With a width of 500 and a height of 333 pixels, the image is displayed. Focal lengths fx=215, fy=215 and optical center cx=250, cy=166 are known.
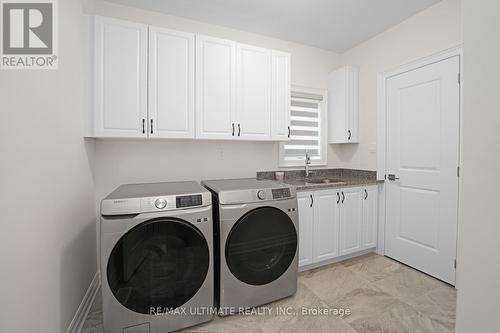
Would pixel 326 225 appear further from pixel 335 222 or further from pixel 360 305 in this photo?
pixel 360 305

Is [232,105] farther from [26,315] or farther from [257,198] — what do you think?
[26,315]

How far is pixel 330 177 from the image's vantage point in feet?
10.3

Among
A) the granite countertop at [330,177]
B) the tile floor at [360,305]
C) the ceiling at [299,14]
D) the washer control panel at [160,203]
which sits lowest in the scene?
the tile floor at [360,305]

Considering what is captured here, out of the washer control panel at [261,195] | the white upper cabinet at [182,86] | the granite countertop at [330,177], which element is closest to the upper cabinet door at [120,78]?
the white upper cabinet at [182,86]

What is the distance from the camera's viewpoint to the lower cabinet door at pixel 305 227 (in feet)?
7.26

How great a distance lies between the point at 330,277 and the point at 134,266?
1.84 meters

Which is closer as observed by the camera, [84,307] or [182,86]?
[84,307]

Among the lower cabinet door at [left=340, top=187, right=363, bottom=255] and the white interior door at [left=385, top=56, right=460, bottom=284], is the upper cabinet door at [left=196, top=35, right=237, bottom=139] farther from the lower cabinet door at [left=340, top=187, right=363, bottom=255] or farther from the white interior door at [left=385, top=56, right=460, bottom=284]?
the white interior door at [left=385, top=56, right=460, bottom=284]

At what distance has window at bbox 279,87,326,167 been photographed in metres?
2.93

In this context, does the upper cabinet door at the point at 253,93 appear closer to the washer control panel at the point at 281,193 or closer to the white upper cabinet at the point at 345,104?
the washer control panel at the point at 281,193

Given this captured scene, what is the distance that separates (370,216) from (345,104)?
1.50 meters

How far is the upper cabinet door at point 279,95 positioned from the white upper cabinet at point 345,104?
1.00m

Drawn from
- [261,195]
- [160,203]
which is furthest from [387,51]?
[160,203]

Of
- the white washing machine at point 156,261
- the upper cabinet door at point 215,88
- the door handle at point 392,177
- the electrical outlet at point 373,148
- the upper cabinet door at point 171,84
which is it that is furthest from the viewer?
the electrical outlet at point 373,148
